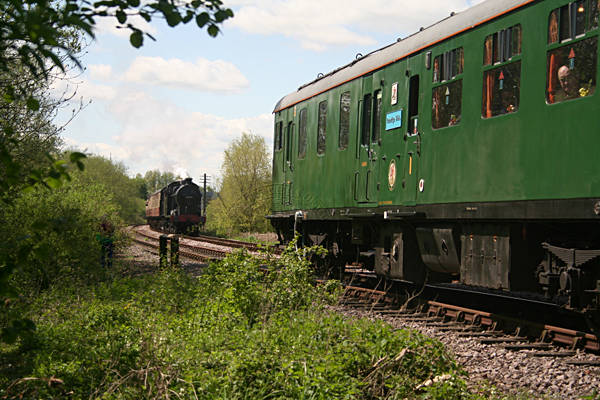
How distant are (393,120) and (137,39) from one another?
779 cm

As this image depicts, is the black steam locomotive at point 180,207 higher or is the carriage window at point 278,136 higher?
the carriage window at point 278,136

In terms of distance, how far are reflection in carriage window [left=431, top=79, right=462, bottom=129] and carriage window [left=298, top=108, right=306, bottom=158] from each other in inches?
221

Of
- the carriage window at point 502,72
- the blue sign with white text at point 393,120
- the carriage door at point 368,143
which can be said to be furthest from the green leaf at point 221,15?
the carriage door at point 368,143

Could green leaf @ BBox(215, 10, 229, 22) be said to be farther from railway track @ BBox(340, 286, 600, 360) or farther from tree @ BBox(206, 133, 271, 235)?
tree @ BBox(206, 133, 271, 235)

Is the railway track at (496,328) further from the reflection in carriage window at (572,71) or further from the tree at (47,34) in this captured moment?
the tree at (47,34)

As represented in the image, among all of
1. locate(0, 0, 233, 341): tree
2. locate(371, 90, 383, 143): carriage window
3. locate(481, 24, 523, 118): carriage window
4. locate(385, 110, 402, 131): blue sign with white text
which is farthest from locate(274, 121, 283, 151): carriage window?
locate(0, 0, 233, 341): tree

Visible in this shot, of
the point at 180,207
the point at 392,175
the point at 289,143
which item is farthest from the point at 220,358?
the point at 180,207

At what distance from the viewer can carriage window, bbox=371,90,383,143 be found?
11.2 metres

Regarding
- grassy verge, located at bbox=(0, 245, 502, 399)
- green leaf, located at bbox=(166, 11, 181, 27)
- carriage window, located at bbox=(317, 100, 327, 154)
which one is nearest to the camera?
green leaf, located at bbox=(166, 11, 181, 27)

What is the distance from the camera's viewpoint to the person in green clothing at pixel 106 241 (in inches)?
563

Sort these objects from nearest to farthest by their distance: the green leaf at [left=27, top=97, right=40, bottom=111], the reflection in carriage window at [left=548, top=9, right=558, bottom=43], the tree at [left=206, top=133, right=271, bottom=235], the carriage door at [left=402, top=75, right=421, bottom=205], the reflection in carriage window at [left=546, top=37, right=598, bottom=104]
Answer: the green leaf at [left=27, top=97, right=40, bottom=111]
the reflection in carriage window at [left=546, top=37, right=598, bottom=104]
the reflection in carriage window at [left=548, top=9, right=558, bottom=43]
the carriage door at [left=402, top=75, right=421, bottom=205]
the tree at [left=206, top=133, right=271, bottom=235]

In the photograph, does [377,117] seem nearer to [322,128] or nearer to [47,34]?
[322,128]

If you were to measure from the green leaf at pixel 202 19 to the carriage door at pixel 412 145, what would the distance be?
6.83 m

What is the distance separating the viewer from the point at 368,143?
11.6 m
